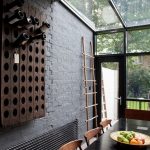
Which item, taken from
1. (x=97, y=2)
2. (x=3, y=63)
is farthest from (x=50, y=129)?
(x=97, y=2)

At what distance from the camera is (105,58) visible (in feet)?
17.3

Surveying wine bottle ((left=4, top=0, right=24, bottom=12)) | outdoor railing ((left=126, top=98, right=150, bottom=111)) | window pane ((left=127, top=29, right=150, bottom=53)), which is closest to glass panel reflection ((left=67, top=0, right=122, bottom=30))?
window pane ((left=127, top=29, right=150, bottom=53))

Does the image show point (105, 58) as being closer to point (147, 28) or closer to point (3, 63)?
Answer: point (147, 28)

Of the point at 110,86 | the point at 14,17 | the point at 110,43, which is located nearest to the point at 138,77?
the point at 110,86

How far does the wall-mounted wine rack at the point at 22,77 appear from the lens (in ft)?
7.31

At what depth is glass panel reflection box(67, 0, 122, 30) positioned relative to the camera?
368 cm

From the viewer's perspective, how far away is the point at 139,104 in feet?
15.9

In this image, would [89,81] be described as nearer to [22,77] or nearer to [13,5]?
[22,77]

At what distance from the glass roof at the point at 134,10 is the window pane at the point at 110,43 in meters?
0.67

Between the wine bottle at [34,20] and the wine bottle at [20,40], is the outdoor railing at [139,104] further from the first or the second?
Result: the wine bottle at [20,40]

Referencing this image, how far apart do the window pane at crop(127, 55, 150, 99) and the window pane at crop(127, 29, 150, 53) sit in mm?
191

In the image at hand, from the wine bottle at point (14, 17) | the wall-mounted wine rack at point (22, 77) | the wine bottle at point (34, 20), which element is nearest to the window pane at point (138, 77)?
the wall-mounted wine rack at point (22, 77)

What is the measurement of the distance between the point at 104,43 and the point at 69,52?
1.64m

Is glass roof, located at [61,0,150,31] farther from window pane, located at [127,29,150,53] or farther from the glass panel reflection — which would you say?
window pane, located at [127,29,150,53]
